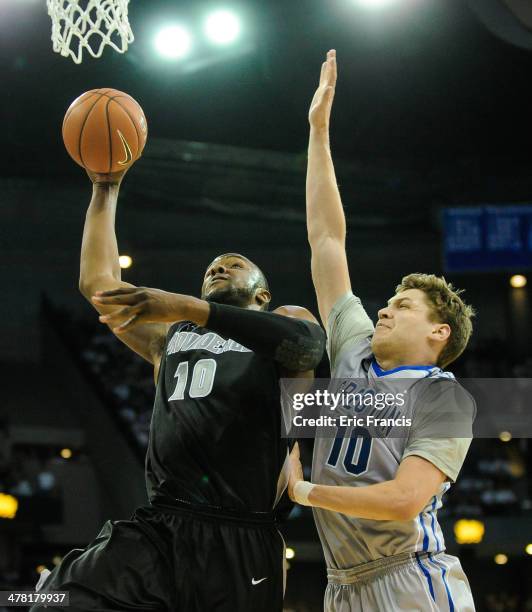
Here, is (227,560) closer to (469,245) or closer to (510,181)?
(469,245)

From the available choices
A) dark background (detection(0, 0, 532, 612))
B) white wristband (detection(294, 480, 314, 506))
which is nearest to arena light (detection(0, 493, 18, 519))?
dark background (detection(0, 0, 532, 612))

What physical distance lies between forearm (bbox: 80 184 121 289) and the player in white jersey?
806 mm

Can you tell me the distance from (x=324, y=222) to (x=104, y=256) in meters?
0.88

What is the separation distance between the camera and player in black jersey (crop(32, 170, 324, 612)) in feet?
8.81

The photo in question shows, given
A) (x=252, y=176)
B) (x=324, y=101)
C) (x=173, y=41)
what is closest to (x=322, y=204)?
(x=324, y=101)

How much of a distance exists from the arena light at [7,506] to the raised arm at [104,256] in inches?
383

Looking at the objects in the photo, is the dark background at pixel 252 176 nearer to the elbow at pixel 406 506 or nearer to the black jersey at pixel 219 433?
the black jersey at pixel 219 433

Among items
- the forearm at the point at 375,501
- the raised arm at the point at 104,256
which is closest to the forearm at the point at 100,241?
the raised arm at the point at 104,256

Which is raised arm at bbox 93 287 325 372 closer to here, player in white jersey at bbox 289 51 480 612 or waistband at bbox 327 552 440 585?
player in white jersey at bbox 289 51 480 612

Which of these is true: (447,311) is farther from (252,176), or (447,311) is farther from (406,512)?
(252,176)

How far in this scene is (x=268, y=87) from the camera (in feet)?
38.3

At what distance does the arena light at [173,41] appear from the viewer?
10.0 meters

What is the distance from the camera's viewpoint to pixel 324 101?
3.52m

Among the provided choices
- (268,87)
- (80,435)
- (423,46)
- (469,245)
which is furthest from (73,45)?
(80,435)
